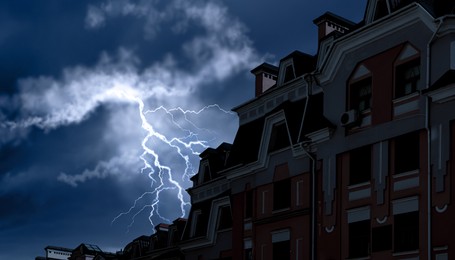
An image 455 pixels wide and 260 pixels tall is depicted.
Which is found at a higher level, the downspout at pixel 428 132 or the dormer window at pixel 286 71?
the dormer window at pixel 286 71

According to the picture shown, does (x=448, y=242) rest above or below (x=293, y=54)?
below

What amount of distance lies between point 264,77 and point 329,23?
6.25 metres

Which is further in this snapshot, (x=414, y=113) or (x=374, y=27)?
(x=374, y=27)

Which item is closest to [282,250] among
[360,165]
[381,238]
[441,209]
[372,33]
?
[360,165]

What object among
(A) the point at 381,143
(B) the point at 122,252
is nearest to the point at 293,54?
(A) the point at 381,143

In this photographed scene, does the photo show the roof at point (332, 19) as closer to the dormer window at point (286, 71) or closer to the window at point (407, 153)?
the dormer window at point (286, 71)

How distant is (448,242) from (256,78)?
1902 centimetres

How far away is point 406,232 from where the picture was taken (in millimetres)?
29922

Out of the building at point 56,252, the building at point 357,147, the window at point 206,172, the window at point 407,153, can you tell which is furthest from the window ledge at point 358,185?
the building at point 56,252

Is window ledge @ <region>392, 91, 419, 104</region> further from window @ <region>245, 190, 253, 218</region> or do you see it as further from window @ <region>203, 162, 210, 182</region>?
window @ <region>203, 162, 210, 182</region>

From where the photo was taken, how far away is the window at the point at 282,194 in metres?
37.4

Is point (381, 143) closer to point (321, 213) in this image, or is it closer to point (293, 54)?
point (321, 213)

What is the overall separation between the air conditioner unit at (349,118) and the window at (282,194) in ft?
17.1

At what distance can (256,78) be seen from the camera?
4462 cm
